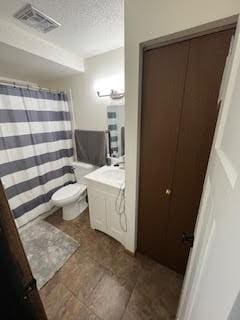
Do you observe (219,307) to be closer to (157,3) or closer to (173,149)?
(173,149)

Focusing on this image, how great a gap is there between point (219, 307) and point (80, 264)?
1614mm

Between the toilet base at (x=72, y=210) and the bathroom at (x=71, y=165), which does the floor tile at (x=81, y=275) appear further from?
the toilet base at (x=72, y=210)

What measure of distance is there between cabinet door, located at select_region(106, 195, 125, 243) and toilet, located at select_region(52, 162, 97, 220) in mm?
644

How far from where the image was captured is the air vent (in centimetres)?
122

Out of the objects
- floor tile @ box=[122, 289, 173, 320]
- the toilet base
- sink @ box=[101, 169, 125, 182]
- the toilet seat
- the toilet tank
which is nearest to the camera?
floor tile @ box=[122, 289, 173, 320]

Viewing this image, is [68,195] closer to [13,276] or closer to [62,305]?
[62,305]

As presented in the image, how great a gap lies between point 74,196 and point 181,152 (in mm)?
1558

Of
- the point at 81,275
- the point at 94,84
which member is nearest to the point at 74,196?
the point at 81,275

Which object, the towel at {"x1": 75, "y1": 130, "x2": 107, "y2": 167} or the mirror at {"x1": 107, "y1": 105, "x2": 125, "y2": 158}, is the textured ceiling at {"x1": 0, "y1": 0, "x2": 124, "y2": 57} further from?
the towel at {"x1": 75, "y1": 130, "x2": 107, "y2": 167}

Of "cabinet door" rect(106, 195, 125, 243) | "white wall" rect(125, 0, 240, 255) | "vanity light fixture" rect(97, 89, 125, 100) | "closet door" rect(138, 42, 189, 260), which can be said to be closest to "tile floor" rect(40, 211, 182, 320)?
"cabinet door" rect(106, 195, 125, 243)

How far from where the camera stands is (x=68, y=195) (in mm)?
2041

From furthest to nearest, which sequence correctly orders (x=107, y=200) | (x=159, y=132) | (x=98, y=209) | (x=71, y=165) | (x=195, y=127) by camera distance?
(x=71, y=165)
(x=98, y=209)
(x=107, y=200)
(x=159, y=132)
(x=195, y=127)

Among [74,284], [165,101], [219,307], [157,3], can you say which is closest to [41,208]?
[74,284]

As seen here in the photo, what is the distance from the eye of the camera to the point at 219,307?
1.01 ft
